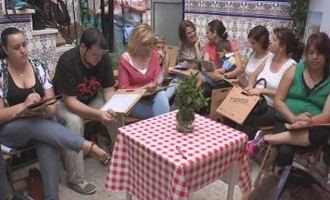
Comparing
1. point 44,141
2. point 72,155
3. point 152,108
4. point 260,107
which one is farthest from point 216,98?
point 44,141

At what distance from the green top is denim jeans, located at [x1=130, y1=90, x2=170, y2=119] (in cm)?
89

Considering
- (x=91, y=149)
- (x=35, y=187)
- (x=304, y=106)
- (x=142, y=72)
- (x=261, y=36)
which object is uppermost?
(x=261, y=36)

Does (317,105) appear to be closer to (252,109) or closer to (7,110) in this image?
(252,109)

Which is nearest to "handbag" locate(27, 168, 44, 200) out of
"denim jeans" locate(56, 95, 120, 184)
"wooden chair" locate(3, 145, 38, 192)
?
"wooden chair" locate(3, 145, 38, 192)

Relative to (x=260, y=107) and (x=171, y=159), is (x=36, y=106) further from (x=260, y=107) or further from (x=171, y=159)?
(x=260, y=107)

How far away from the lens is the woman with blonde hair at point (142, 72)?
2.62 meters

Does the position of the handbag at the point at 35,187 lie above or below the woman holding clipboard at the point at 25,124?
below

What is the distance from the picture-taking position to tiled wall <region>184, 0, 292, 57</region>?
3307 millimetres

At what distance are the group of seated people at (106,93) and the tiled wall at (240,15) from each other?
540mm

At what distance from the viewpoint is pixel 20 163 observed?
94.0 inches

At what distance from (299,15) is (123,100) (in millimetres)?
1817

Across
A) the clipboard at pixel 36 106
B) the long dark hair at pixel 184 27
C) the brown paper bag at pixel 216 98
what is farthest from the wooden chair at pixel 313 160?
the long dark hair at pixel 184 27

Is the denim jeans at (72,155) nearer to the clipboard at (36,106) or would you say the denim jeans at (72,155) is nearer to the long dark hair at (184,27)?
the clipboard at (36,106)

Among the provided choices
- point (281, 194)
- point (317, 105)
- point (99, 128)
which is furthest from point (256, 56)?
point (281, 194)
